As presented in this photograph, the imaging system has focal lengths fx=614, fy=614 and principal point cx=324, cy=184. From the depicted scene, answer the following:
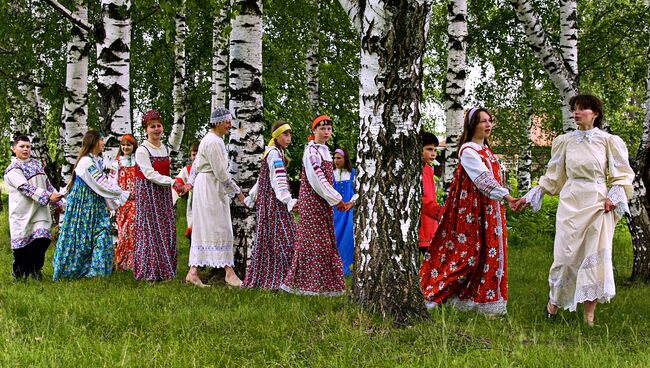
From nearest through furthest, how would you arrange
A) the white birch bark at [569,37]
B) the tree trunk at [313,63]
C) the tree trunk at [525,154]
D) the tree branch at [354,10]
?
the tree branch at [354,10], the white birch bark at [569,37], the tree trunk at [313,63], the tree trunk at [525,154]

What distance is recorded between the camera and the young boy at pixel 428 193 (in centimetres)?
755

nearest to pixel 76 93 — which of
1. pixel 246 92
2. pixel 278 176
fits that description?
pixel 246 92

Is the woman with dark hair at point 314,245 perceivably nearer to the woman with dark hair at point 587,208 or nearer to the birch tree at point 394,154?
the birch tree at point 394,154

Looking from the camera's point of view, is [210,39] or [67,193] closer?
[67,193]

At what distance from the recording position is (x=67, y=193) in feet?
25.2

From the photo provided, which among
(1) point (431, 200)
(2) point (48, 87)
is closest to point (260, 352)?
(1) point (431, 200)

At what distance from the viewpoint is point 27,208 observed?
710 cm

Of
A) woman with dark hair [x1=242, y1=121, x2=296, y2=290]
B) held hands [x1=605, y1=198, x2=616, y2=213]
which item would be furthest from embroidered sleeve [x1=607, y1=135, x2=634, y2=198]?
woman with dark hair [x1=242, y1=121, x2=296, y2=290]

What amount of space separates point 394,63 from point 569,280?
253 cm

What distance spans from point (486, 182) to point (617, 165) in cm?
114

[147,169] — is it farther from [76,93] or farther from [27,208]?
[76,93]

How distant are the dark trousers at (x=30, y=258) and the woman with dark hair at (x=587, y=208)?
17.7 feet

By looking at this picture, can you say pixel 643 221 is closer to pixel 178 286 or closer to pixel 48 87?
pixel 178 286

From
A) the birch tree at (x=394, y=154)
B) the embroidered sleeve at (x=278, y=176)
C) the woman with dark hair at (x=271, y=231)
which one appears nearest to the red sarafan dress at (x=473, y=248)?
the birch tree at (x=394, y=154)
